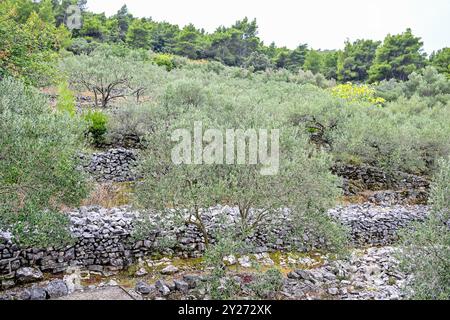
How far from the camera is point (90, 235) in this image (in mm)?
13008

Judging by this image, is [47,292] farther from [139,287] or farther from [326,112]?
[326,112]

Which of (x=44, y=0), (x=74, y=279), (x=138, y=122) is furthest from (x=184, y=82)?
(x=44, y=0)

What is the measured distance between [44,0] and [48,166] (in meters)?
56.0

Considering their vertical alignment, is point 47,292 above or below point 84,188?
below

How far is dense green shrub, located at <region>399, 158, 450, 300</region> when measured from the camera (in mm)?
8781

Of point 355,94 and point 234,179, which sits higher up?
point 355,94

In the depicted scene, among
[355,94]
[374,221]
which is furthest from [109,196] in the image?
[355,94]

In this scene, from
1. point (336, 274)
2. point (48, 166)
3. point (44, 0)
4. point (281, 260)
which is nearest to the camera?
point (48, 166)
